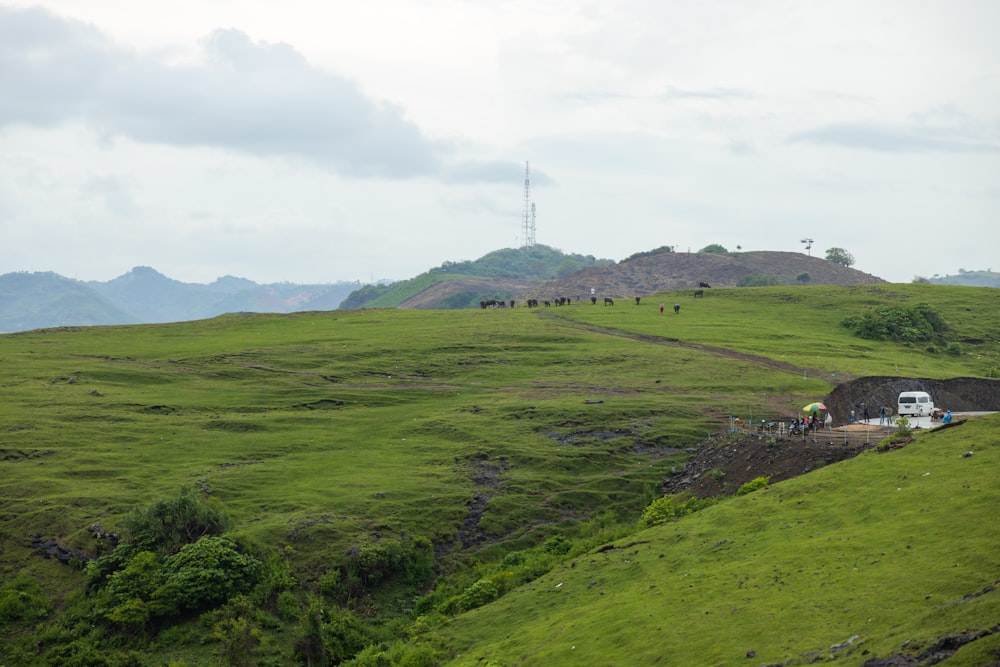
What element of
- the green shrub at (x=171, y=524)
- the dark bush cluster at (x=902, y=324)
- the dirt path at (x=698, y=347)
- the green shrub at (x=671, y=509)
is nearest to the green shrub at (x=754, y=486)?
the green shrub at (x=671, y=509)

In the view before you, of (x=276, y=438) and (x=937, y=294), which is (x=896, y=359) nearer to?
(x=937, y=294)

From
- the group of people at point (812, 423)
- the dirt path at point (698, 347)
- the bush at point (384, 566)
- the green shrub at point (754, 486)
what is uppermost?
the dirt path at point (698, 347)

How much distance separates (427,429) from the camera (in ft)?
213

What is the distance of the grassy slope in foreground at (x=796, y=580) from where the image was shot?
2189cm

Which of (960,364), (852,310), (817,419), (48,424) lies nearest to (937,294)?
(852,310)

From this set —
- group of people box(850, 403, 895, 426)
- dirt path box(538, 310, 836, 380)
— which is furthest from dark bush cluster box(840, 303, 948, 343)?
group of people box(850, 403, 895, 426)

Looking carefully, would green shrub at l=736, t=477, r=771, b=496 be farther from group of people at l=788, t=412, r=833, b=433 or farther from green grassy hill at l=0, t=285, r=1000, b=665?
group of people at l=788, t=412, r=833, b=433

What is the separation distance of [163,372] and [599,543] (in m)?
50.1

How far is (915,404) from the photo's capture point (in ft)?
176

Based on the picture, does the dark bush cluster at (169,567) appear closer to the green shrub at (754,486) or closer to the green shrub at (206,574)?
the green shrub at (206,574)

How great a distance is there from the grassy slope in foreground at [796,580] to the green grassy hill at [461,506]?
4.4 inches

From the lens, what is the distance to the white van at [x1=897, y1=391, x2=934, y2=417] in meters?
53.2

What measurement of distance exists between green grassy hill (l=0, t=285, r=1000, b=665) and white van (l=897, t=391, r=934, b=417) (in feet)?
41.2

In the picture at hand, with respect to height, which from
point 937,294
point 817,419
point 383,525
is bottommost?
point 383,525
